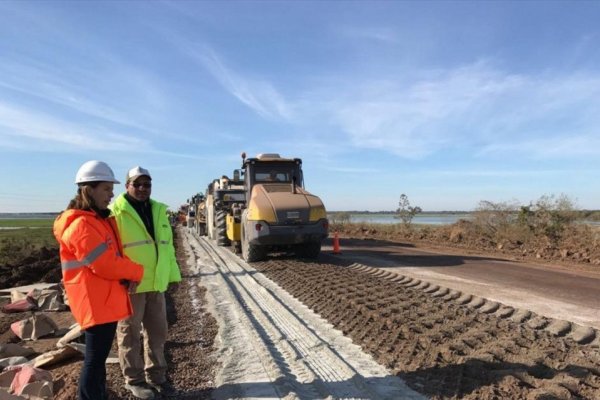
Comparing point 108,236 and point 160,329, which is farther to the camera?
point 160,329

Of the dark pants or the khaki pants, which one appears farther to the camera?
the khaki pants

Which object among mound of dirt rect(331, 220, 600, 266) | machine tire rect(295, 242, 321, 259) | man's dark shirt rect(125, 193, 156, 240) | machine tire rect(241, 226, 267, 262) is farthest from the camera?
mound of dirt rect(331, 220, 600, 266)

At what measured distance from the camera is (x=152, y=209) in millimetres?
3963

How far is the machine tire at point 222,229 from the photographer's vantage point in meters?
17.1

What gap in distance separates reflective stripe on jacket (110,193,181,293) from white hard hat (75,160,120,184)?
1.49ft

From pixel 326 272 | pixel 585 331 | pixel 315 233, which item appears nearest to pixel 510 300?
pixel 585 331

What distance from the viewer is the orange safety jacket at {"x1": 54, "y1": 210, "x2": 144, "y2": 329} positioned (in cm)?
307

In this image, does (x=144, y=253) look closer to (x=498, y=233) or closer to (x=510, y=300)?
(x=510, y=300)

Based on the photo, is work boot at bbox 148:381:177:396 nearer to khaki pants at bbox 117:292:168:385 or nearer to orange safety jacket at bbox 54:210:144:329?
khaki pants at bbox 117:292:168:385

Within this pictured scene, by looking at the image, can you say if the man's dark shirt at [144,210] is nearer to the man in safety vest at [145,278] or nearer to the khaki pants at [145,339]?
the man in safety vest at [145,278]

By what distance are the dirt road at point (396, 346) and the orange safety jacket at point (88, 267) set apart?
53.0 inches

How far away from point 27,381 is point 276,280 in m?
6.11

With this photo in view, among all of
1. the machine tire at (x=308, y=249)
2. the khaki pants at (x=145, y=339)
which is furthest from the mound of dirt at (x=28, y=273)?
the khaki pants at (x=145, y=339)

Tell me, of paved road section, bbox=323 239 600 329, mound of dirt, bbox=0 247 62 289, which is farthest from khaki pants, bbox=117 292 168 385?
mound of dirt, bbox=0 247 62 289
